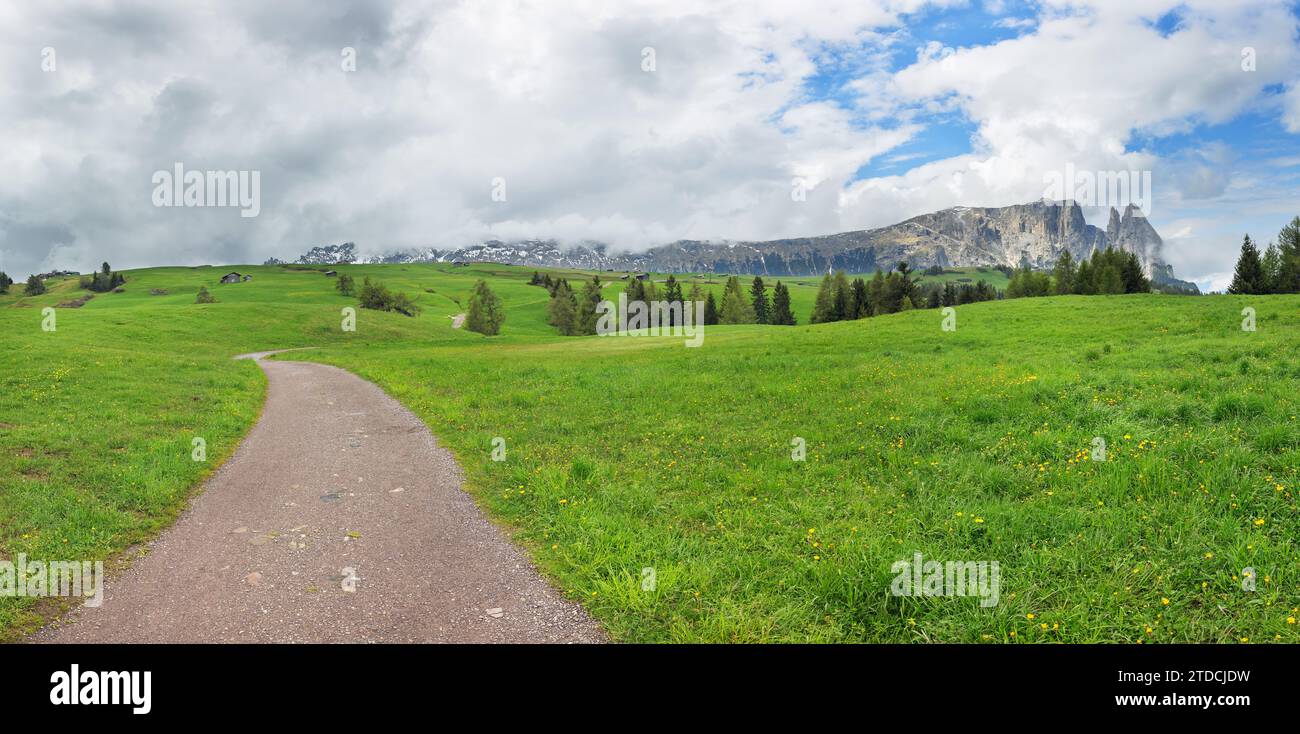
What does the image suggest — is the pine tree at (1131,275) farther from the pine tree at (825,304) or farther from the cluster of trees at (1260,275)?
the pine tree at (825,304)

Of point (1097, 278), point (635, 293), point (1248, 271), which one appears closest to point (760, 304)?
point (635, 293)

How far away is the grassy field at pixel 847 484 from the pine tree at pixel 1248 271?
85082 mm

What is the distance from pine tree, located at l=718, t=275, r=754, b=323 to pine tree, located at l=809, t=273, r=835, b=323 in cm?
1392

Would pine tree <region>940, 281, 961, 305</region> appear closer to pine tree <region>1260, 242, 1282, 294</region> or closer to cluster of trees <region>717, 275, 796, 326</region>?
cluster of trees <region>717, 275, 796, 326</region>

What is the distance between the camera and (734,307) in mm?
116375

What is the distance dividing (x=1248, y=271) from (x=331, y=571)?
119 metres

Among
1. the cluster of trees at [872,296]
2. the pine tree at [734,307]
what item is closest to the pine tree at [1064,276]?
the cluster of trees at [872,296]

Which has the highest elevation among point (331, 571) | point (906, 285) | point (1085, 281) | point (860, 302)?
point (1085, 281)

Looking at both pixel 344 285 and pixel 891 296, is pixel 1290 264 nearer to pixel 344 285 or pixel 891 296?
pixel 891 296

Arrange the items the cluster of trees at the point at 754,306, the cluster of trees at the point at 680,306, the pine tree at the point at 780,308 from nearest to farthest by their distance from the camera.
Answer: the cluster of trees at the point at 680,306 < the cluster of trees at the point at 754,306 < the pine tree at the point at 780,308

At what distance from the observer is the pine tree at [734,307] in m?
116

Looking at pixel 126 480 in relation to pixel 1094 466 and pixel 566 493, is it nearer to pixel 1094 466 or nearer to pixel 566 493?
pixel 566 493

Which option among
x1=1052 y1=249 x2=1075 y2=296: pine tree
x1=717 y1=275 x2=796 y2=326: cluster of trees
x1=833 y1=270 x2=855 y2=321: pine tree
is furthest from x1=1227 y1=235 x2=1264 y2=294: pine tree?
x1=717 y1=275 x2=796 y2=326: cluster of trees
